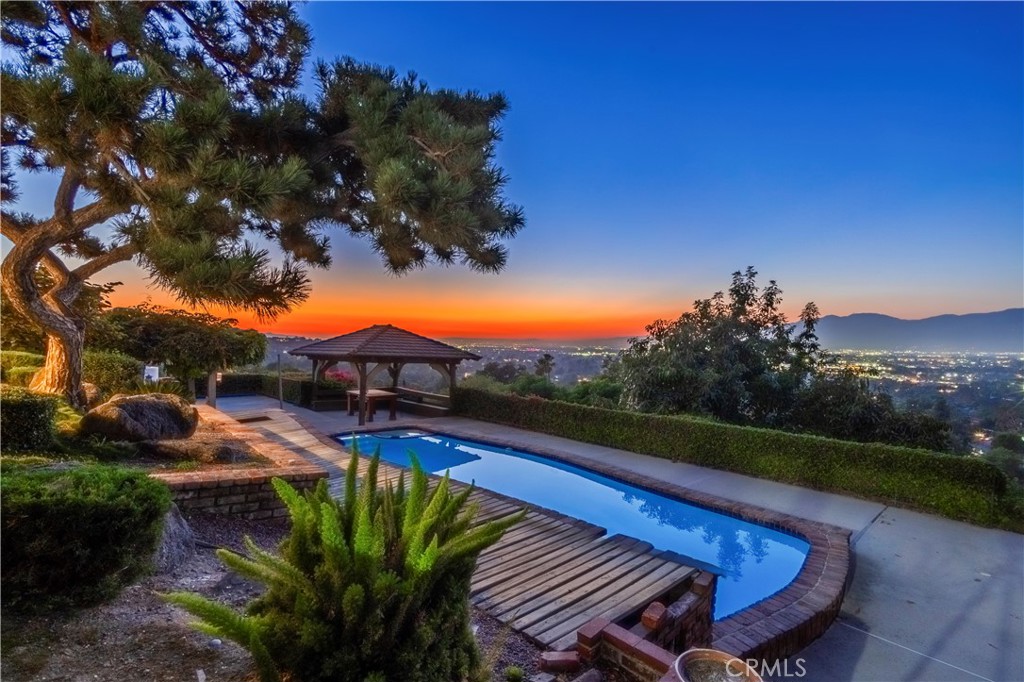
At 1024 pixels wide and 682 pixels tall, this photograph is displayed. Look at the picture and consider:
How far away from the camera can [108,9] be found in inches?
202

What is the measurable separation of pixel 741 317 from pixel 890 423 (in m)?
4.15

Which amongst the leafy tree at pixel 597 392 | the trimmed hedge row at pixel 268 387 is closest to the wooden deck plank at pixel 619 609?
the leafy tree at pixel 597 392

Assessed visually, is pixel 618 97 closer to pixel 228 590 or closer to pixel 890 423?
pixel 890 423

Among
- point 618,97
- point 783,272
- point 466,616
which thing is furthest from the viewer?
point 783,272

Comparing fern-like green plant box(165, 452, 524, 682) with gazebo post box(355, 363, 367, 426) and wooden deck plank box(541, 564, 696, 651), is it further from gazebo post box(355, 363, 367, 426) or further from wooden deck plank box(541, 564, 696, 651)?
gazebo post box(355, 363, 367, 426)

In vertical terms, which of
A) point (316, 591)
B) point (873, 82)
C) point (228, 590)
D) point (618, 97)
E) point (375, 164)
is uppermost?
point (618, 97)

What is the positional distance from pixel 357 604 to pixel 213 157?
14.7ft

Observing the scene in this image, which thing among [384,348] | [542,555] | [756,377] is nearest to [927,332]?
[756,377]

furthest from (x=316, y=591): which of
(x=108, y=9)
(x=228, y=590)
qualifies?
(x=108, y=9)

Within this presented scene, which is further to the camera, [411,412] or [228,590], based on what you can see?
[411,412]

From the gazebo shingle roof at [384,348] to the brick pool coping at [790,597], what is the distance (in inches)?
322

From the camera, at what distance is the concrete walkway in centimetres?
343

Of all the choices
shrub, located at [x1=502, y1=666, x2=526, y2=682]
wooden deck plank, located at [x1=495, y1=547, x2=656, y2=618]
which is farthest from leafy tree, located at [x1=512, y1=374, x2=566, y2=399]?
shrub, located at [x1=502, y1=666, x2=526, y2=682]

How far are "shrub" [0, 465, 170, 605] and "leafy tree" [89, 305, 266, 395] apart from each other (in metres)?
7.79
